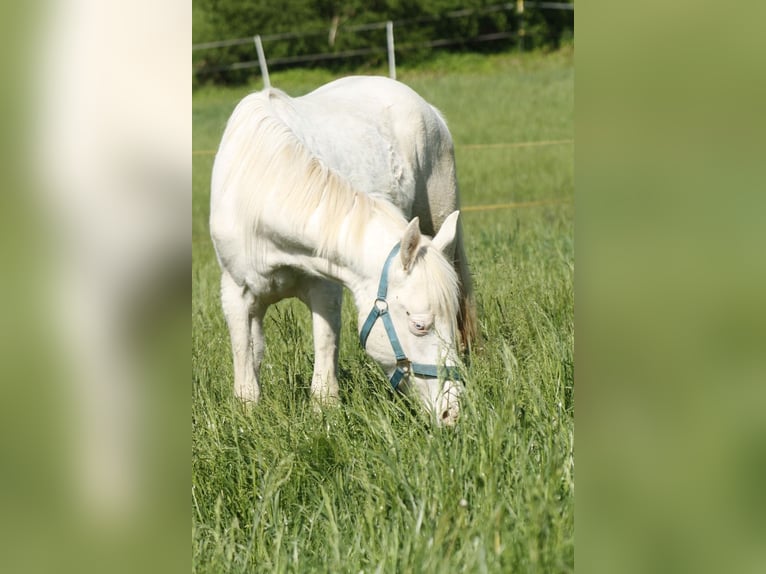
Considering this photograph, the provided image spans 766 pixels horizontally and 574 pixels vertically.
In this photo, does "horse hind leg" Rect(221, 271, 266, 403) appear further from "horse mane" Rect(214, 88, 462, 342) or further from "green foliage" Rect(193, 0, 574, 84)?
"green foliage" Rect(193, 0, 574, 84)

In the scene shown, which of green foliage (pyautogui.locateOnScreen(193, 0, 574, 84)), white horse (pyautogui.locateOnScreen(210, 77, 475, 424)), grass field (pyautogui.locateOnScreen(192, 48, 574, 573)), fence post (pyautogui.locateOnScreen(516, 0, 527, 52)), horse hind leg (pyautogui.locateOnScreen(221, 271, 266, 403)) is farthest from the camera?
green foliage (pyautogui.locateOnScreen(193, 0, 574, 84))

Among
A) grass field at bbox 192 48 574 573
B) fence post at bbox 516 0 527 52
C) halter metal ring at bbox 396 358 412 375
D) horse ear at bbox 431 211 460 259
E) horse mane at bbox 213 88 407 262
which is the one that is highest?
fence post at bbox 516 0 527 52

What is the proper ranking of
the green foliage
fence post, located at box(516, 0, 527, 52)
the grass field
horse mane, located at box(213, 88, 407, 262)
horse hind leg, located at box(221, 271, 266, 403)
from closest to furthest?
the grass field < horse mane, located at box(213, 88, 407, 262) < horse hind leg, located at box(221, 271, 266, 403) < fence post, located at box(516, 0, 527, 52) < the green foliage

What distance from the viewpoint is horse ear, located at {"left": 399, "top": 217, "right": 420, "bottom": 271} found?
2805mm

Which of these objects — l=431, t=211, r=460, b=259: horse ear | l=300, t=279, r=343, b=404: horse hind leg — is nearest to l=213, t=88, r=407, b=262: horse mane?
l=431, t=211, r=460, b=259: horse ear

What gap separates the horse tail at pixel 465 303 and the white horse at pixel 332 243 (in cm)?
1

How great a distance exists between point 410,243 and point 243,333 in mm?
1044

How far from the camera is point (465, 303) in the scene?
4.16 m

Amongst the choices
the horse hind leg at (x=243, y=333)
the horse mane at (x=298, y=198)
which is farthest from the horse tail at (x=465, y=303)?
the horse hind leg at (x=243, y=333)

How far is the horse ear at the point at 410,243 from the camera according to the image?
2805 millimetres

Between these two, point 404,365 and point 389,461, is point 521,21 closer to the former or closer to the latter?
point 404,365
